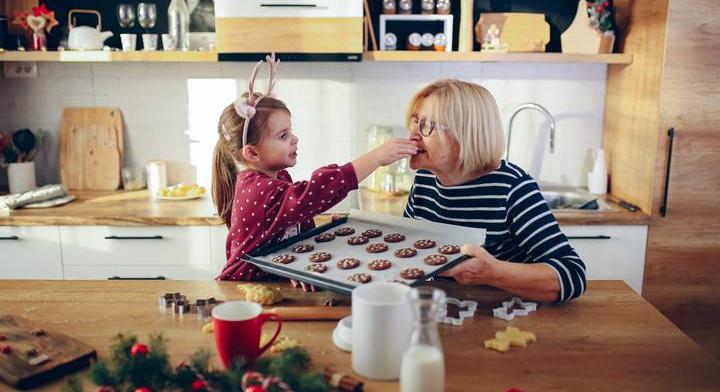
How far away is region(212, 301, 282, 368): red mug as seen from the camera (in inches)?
49.0

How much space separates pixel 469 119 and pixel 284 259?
0.67m

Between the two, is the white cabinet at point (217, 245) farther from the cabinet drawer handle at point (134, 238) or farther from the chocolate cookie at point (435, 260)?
the chocolate cookie at point (435, 260)

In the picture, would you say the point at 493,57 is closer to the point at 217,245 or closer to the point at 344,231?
the point at 217,245

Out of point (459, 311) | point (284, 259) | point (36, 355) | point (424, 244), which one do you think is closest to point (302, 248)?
point (284, 259)

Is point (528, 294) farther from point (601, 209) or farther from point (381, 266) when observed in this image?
point (601, 209)

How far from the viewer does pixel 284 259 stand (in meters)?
1.62

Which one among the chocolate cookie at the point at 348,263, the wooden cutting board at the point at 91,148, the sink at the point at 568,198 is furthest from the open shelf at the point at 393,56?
the chocolate cookie at the point at 348,263

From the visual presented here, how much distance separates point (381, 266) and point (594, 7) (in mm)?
2245

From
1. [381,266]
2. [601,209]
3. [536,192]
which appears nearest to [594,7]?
[601,209]

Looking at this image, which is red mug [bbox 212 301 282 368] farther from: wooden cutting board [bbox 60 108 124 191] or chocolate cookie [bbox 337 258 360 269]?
wooden cutting board [bbox 60 108 124 191]

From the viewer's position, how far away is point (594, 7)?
322 centimetres

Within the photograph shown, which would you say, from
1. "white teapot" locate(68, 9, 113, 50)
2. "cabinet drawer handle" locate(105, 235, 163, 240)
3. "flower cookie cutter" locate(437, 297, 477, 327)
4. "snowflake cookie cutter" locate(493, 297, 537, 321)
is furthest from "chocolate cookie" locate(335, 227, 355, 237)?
"white teapot" locate(68, 9, 113, 50)

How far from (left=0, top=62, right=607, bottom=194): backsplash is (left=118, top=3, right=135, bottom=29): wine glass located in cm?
27

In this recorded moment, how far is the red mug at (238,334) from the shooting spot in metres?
1.25
